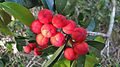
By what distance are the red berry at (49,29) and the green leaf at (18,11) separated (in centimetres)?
10

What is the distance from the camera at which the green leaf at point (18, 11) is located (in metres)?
0.99

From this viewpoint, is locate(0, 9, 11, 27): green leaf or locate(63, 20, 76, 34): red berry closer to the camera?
locate(63, 20, 76, 34): red berry

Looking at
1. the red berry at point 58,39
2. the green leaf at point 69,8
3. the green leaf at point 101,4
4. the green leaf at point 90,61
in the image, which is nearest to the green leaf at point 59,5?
the green leaf at point 69,8

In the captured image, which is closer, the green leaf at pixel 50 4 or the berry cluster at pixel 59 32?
the berry cluster at pixel 59 32

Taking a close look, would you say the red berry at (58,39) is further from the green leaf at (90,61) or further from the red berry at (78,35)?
the green leaf at (90,61)

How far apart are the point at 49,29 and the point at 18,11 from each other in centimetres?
15

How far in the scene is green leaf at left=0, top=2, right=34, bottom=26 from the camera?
988 mm

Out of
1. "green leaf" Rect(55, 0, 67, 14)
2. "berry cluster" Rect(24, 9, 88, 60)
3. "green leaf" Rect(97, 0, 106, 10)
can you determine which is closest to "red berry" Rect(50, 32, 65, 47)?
"berry cluster" Rect(24, 9, 88, 60)

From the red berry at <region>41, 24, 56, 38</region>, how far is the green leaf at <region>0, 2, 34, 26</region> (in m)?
0.10

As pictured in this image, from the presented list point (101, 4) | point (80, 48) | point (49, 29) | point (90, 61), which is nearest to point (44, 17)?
point (49, 29)

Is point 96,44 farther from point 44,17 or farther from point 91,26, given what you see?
point 91,26

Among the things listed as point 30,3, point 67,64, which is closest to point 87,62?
point 67,64

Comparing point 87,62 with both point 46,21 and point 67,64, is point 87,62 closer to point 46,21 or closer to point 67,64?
point 67,64

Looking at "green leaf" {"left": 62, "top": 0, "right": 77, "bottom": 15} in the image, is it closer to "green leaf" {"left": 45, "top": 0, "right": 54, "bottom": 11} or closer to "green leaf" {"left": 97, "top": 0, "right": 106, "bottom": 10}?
"green leaf" {"left": 45, "top": 0, "right": 54, "bottom": 11}
